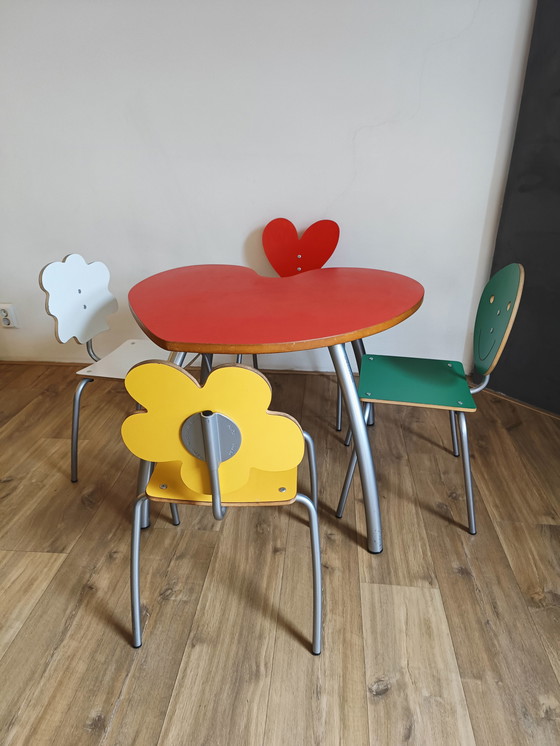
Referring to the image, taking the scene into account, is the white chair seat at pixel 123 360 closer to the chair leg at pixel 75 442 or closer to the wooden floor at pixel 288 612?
the chair leg at pixel 75 442

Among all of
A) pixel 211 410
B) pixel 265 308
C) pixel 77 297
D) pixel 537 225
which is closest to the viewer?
pixel 211 410

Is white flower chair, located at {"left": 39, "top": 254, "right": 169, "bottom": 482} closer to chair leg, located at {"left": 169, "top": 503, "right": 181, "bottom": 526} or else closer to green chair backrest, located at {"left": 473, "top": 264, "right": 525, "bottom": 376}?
chair leg, located at {"left": 169, "top": 503, "right": 181, "bottom": 526}

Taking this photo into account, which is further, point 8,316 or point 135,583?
point 8,316

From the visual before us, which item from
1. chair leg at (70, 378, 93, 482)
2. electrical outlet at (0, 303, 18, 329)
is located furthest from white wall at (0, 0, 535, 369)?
chair leg at (70, 378, 93, 482)

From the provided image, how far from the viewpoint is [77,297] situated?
171cm

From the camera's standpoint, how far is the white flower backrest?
5.21 ft

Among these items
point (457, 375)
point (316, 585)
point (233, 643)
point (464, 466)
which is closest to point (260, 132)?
point (457, 375)

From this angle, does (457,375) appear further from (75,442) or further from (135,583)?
(75,442)

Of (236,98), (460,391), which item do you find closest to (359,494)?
(460,391)

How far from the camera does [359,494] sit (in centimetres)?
174

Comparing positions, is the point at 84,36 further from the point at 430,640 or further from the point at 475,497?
the point at 430,640

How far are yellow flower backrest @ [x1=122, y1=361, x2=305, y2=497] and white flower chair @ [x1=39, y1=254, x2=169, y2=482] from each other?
723 mm

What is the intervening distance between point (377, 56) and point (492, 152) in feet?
2.06

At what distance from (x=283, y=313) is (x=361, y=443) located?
446 mm
